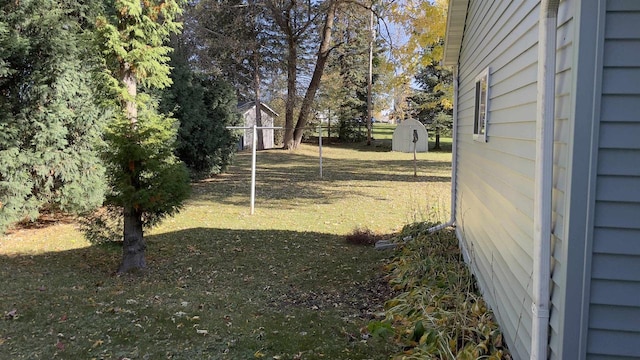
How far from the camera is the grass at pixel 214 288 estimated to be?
358cm

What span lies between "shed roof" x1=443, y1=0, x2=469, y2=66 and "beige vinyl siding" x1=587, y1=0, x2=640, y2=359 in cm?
464

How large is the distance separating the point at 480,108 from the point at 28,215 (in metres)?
7.44

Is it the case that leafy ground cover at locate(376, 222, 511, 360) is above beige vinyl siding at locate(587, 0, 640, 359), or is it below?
below

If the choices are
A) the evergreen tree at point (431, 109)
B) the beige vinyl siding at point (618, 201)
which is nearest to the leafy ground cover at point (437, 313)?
the beige vinyl siding at point (618, 201)

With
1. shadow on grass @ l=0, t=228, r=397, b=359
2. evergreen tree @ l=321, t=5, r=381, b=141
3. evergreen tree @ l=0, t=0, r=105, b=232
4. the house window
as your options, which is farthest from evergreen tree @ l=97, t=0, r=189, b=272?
evergreen tree @ l=321, t=5, r=381, b=141

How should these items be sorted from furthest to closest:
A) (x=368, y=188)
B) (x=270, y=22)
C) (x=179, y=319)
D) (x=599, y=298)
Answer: (x=270, y=22)
(x=368, y=188)
(x=179, y=319)
(x=599, y=298)

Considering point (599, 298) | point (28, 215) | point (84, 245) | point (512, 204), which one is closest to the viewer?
point (599, 298)

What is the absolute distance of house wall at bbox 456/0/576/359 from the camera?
217cm

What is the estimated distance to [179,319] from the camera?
411cm

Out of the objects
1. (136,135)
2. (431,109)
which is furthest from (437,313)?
(431,109)

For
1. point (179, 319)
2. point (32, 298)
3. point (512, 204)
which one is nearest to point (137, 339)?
point (179, 319)

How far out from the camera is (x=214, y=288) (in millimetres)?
5285

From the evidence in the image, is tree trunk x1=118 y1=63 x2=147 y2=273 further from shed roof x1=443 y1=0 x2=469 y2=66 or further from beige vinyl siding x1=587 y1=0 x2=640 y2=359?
beige vinyl siding x1=587 y1=0 x2=640 y2=359

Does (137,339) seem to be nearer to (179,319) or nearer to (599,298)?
(179,319)
